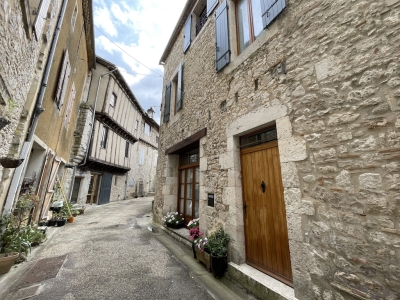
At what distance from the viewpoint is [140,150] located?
15828mm

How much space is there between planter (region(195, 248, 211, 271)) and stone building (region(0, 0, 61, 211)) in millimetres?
3058

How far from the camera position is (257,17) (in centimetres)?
311

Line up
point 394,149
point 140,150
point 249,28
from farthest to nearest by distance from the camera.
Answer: point 140,150 → point 249,28 → point 394,149

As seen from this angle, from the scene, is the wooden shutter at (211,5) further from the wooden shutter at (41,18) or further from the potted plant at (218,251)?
the potted plant at (218,251)

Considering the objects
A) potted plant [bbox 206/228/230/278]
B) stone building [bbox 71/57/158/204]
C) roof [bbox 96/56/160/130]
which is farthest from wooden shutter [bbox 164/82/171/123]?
roof [bbox 96/56/160/130]

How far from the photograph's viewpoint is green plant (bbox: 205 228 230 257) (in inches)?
105

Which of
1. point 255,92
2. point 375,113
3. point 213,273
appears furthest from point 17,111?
point 375,113

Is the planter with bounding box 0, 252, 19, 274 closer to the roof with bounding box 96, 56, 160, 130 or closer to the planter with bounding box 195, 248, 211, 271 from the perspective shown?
the planter with bounding box 195, 248, 211, 271

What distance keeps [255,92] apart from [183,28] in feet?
15.4

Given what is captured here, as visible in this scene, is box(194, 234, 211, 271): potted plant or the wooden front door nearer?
the wooden front door

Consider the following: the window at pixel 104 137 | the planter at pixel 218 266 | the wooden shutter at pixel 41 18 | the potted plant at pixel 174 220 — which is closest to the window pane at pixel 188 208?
the potted plant at pixel 174 220

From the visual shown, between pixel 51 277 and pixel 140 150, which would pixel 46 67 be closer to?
pixel 51 277

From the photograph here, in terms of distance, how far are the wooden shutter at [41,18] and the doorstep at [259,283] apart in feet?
15.7

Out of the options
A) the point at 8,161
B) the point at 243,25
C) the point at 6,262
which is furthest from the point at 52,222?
the point at 243,25
